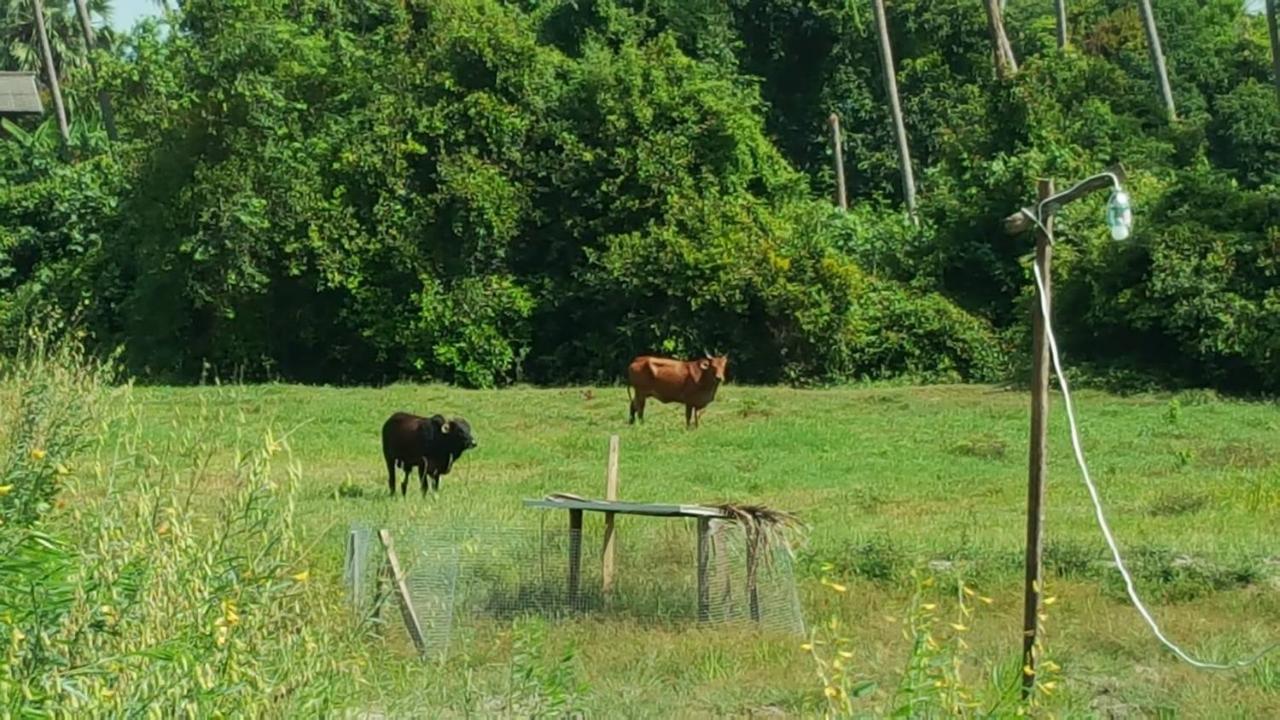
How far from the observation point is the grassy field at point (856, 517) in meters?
9.23

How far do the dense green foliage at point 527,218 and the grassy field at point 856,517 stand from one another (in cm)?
319

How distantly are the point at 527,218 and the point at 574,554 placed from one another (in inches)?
798

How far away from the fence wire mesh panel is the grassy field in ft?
0.56

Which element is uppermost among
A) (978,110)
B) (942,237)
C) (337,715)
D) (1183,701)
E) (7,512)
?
(978,110)

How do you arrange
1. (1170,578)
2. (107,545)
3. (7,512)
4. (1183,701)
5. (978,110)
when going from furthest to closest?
(978,110) → (1170,578) → (1183,701) → (7,512) → (107,545)

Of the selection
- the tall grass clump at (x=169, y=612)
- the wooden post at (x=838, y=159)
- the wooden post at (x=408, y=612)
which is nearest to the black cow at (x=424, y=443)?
the wooden post at (x=408, y=612)

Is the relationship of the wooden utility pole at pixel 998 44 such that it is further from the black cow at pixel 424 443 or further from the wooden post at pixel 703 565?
the wooden post at pixel 703 565

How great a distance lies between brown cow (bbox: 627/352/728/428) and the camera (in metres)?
23.5

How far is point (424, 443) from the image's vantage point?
696 inches

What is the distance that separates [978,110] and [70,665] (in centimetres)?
3158

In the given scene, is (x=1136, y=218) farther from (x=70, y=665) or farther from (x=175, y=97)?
(x=70, y=665)

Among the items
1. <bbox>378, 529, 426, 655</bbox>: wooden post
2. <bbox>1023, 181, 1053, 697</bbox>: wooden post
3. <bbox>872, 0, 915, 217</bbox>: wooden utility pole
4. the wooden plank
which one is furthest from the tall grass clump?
<bbox>872, 0, 915, 217</bbox>: wooden utility pole

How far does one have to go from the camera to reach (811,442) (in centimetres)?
2056

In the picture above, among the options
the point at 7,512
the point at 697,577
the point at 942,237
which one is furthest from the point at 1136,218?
the point at 7,512
